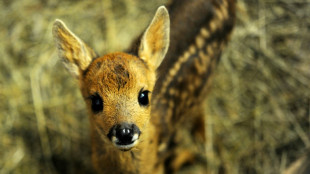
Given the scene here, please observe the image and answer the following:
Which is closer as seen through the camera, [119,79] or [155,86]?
[119,79]

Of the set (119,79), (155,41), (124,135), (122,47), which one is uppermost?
(122,47)

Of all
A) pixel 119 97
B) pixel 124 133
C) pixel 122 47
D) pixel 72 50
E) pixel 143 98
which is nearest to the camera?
pixel 124 133

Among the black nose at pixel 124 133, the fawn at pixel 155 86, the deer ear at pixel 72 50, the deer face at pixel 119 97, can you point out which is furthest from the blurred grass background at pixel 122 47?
the black nose at pixel 124 133

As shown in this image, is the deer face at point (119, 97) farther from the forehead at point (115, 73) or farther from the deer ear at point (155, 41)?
the deer ear at point (155, 41)

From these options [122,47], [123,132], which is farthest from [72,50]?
[122,47]

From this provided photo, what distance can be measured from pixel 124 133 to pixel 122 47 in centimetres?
206

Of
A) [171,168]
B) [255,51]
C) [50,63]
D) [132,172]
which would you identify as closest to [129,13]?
[50,63]

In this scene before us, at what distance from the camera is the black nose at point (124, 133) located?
204cm

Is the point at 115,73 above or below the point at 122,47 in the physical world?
below

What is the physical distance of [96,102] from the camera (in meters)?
2.24

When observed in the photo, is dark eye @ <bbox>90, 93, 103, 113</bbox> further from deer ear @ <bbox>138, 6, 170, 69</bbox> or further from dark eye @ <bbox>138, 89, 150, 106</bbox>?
deer ear @ <bbox>138, 6, 170, 69</bbox>

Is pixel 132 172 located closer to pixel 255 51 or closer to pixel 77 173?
pixel 77 173

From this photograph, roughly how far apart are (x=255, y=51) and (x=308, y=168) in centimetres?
174

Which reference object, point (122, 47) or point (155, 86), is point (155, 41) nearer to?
point (155, 86)
